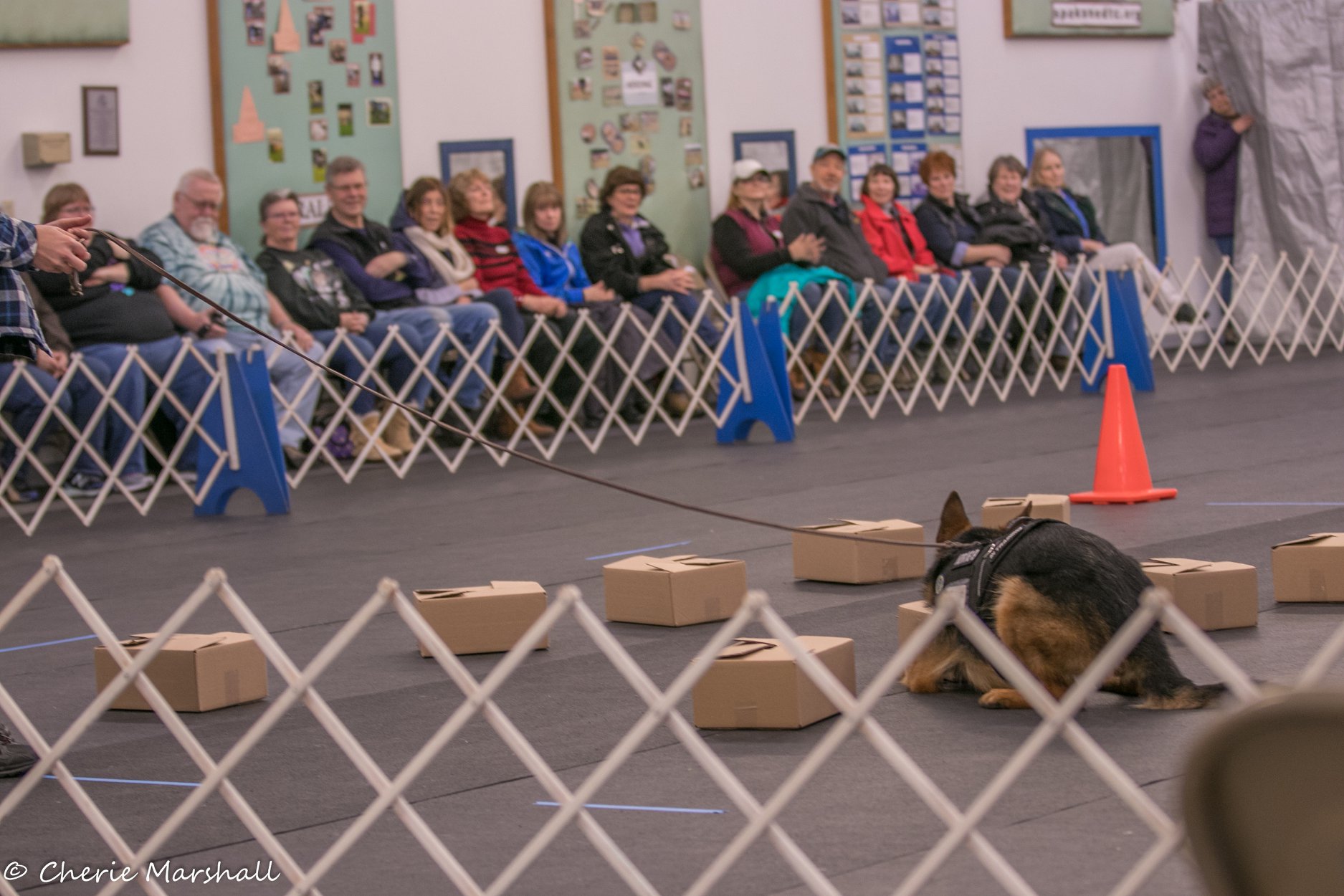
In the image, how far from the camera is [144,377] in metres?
7.11

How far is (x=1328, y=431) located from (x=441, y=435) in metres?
4.37

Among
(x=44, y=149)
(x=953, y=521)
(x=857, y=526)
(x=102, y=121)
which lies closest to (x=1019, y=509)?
(x=857, y=526)

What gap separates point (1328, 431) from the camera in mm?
7270

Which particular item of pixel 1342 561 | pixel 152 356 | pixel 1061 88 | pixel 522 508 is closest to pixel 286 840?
pixel 1342 561

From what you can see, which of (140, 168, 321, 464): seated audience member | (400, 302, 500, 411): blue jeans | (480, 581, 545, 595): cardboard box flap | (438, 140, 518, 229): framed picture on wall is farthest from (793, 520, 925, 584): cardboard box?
(438, 140, 518, 229): framed picture on wall

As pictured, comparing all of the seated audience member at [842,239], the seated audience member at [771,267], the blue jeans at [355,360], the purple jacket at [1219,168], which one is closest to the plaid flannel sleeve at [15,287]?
the blue jeans at [355,360]

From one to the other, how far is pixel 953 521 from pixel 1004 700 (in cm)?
47

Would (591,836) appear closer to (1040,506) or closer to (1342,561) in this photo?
(1342,561)

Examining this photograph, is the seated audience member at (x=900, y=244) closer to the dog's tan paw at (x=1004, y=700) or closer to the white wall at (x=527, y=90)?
the white wall at (x=527, y=90)

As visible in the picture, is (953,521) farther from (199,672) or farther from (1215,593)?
(199,672)

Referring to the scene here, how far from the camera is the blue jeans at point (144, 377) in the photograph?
276 inches

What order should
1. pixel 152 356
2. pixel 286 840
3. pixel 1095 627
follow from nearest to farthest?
pixel 286 840 → pixel 1095 627 → pixel 152 356

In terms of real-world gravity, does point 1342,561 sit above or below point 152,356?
below

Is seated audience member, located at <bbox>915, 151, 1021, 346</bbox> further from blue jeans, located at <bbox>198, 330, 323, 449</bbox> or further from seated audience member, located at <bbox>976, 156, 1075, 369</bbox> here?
blue jeans, located at <bbox>198, 330, 323, 449</bbox>
